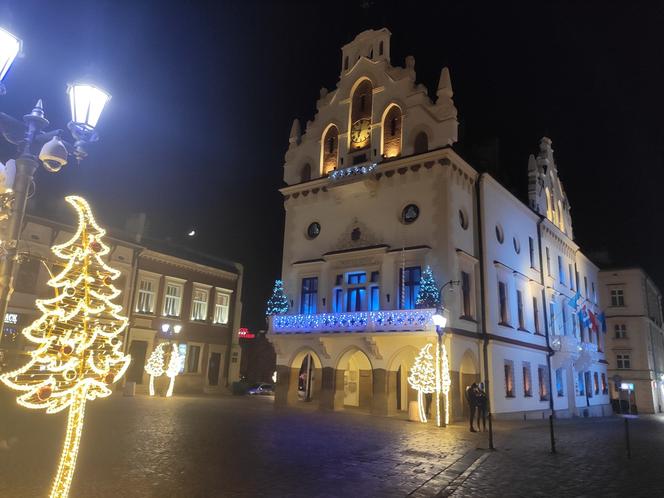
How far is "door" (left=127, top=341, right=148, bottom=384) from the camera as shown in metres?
33.6

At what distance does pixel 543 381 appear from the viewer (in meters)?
30.1

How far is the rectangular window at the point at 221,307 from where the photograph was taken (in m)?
40.8

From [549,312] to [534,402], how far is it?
7062mm

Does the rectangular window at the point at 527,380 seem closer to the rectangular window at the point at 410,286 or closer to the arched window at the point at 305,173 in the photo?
the rectangular window at the point at 410,286

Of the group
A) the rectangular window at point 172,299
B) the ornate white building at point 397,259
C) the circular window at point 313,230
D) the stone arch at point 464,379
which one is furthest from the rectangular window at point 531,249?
A: the rectangular window at point 172,299

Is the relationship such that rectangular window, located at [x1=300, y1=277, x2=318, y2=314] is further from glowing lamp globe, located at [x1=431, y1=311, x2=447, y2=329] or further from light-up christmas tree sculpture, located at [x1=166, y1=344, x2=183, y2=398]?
light-up christmas tree sculpture, located at [x1=166, y1=344, x2=183, y2=398]

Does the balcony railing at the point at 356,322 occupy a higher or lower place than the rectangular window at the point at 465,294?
lower

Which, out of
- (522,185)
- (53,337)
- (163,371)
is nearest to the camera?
(53,337)

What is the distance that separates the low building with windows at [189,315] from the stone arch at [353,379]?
11.5 m

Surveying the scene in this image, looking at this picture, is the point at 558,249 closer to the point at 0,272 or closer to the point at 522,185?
the point at 522,185

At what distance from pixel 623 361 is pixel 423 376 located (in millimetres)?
37437

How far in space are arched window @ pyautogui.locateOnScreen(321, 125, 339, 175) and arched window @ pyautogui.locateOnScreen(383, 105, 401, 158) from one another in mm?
3481

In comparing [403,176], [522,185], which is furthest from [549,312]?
[403,176]

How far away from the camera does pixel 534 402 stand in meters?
28.3
